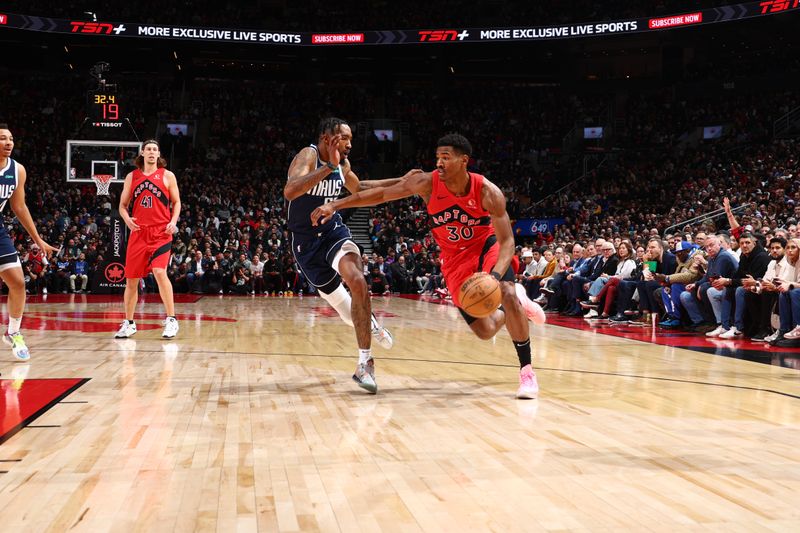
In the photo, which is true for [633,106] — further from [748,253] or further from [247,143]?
[748,253]

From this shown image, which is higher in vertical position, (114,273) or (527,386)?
(114,273)

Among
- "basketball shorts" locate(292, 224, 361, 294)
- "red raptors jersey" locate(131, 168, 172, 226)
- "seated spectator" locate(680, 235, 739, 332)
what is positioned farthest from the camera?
"seated spectator" locate(680, 235, 739, 332)

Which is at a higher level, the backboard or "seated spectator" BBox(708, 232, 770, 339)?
the backboard

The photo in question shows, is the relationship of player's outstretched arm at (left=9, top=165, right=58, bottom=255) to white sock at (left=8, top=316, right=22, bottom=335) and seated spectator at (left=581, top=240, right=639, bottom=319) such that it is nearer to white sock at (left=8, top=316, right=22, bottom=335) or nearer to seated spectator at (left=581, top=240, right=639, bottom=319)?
→ white sock at (left=8, top=316, right=22, bottom=335)

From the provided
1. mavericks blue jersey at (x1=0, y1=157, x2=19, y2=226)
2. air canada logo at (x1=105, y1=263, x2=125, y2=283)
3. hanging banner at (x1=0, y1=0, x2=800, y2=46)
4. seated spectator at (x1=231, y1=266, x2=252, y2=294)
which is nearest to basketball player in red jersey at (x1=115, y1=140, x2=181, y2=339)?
mavericks blue jersey at (x1=0, y1=157, x2=19, y2=226)

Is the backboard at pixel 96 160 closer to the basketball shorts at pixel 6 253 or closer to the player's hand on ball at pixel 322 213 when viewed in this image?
the basketball shorts at pixel 6 253

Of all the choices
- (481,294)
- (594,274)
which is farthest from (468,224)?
(594,274)

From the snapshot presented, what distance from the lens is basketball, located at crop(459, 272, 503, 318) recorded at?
159 inches

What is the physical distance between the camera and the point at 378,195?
4.39 meters

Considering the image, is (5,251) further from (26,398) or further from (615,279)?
(615,279)

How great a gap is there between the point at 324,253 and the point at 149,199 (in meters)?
2.88

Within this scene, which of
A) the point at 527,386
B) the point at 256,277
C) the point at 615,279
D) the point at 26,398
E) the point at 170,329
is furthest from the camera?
the point at 256,277

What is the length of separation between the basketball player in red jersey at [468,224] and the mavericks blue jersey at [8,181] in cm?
268

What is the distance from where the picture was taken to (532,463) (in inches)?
111
